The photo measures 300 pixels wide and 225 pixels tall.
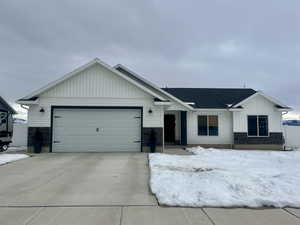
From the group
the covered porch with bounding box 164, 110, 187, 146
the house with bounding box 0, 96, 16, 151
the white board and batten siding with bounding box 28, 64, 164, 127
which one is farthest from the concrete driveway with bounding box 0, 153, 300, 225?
the covered porch with bounding box 164, 110, 187, 146

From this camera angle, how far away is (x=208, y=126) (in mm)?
15594

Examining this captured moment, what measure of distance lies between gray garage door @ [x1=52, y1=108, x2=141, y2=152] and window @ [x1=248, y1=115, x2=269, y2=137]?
8.34 metres

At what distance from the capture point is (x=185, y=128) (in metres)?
A: 15.4

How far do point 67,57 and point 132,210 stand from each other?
50.2 ft

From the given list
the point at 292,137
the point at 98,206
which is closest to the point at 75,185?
the point at 98,206

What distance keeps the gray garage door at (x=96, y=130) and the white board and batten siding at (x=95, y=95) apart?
46cm

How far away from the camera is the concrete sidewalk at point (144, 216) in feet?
11.6

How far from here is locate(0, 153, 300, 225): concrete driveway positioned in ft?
11.8

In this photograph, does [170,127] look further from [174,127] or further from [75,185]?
[75,185]

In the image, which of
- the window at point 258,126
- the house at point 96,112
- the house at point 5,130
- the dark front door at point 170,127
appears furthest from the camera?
the dark front door at point 170,127

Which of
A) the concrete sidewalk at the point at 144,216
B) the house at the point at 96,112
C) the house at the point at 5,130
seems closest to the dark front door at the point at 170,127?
the house at the point at 96,112

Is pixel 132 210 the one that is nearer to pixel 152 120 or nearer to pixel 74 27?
pixel 152 120

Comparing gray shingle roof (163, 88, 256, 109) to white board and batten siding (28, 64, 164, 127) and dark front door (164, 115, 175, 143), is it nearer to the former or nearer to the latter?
dark front door (164, 115, 175, 143)

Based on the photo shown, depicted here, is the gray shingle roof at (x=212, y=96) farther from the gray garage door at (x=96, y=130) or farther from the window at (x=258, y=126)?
the gray garage door at (x=96, y=130)
